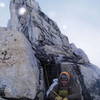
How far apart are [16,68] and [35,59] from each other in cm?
176

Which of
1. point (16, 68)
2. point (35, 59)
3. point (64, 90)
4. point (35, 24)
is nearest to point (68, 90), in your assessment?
point (64, 90)

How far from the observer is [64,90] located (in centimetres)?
856

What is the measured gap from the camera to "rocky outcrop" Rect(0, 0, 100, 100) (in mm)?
9653

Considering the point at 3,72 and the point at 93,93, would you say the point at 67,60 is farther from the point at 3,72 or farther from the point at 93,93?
the point at 3,72

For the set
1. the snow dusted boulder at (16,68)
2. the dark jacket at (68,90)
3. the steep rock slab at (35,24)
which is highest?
the steep rock slab at (35,24)

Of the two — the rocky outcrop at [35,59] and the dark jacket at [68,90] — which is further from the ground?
the rocky outcrop at [35,59]

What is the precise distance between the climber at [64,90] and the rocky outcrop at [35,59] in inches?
16.3

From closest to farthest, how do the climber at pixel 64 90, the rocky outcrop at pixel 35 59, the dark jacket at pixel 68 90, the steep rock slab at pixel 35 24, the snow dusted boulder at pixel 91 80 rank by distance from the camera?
1. the climber at pixel 64 90
2. the dark jacket at pixel 68 90
3. the rocky outcrop at pixel 35 59
4. the snow dusted boulder at pixel 91 80
5. the steep rock slab at pixel 35 24

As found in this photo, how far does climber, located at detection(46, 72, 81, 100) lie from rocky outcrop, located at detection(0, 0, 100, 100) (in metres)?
0.41

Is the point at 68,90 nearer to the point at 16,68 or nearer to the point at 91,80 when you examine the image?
the point at 16,68

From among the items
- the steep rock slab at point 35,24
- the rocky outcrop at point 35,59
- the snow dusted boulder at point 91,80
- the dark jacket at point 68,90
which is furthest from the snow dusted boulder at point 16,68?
the steep rock slab at point 35,24

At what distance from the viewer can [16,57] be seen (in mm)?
10266

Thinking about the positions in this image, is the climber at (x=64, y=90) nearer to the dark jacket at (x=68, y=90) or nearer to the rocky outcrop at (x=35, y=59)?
the dark jacket at (x=68, y=90)

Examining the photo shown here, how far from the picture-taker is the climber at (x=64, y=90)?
27.9 ft
